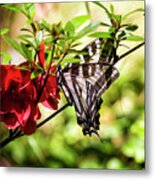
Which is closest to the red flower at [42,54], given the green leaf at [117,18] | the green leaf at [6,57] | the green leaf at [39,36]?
the green leaf at [39,36]

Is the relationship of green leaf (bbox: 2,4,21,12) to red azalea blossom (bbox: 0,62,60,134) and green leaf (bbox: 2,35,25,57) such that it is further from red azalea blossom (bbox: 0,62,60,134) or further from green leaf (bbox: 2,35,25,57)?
red azalea blossom (bbox: 0,62,60,134)

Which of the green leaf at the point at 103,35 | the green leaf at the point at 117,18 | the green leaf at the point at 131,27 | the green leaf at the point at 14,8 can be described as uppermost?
the green leaf at the point at 14,8

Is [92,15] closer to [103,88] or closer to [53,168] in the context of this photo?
[103,88]

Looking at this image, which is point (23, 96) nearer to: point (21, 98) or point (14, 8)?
point (21, 98)

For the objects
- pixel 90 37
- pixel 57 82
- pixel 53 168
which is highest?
pixel 90 37

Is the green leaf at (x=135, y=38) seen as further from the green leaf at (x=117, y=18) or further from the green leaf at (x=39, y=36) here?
the green leaf at (x=39, y=36)

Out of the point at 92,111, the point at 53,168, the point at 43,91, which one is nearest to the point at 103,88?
the point at 92,111
